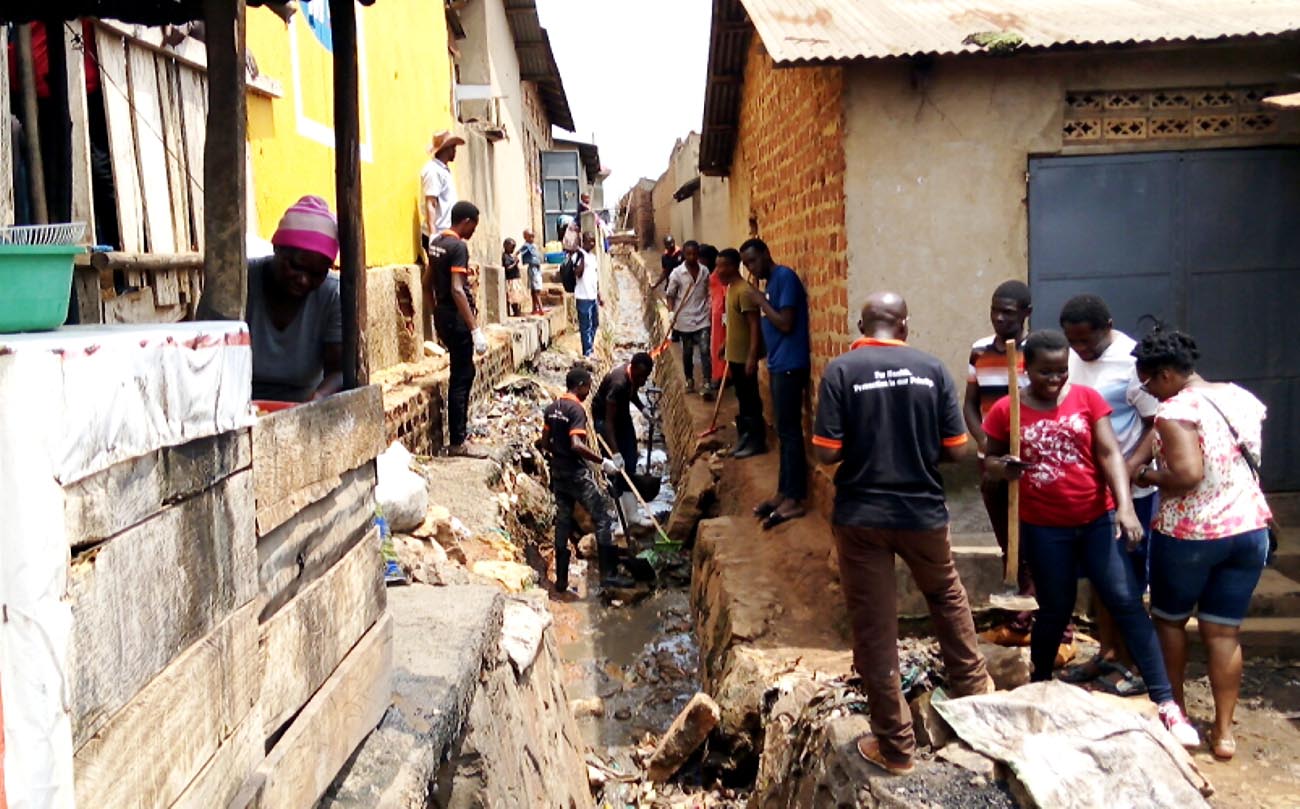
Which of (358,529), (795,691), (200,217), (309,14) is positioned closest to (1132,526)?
(795,691)

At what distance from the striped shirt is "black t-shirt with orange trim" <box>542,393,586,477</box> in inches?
144

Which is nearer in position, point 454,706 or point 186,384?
point 186,384

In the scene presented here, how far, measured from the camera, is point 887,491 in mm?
3865

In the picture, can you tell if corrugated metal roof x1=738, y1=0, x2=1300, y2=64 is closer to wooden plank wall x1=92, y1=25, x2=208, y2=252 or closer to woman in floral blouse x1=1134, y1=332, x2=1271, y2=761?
woman in floral blouse x1=1134, y1=332, x2=1271, y2=761

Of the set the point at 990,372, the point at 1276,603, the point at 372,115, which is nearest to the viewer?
the point at 990,372

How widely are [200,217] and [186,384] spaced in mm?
3758

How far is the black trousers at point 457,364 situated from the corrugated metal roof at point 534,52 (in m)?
12.9

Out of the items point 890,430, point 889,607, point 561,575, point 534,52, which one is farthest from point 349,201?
point 534,52

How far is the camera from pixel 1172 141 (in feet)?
19.6

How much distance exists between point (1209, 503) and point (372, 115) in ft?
25.5

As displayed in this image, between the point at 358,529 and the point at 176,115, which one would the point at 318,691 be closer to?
the point at 358,529

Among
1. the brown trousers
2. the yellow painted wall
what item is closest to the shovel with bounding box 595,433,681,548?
the yellow painted wall

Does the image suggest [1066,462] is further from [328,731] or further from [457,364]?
[457,364]

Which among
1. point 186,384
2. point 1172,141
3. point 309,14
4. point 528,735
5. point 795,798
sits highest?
point 309,14
